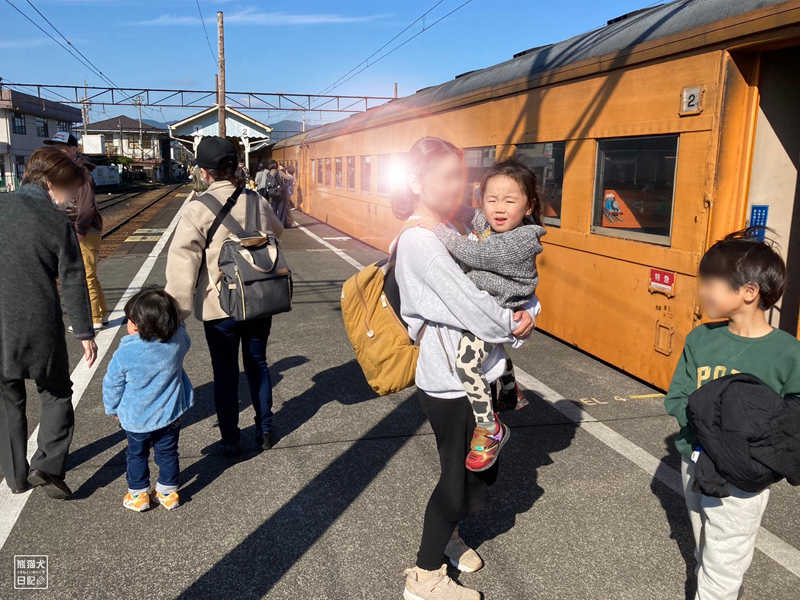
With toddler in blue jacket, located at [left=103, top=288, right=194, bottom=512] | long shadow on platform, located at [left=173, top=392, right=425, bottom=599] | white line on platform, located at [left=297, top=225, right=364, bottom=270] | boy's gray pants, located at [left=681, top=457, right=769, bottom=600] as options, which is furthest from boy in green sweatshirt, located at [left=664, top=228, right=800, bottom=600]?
white line on platform, located at [left=297, top=225, right=364, bottom=270]

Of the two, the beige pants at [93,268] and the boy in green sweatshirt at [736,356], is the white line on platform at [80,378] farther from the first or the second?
the boy in green sweatshirt at [736,356]

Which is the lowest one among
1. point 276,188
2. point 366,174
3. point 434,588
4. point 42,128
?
point 434,588

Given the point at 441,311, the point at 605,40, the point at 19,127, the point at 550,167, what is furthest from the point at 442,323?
the point at 19,127

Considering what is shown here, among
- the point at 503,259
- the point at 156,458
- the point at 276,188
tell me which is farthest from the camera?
the point at 276,188

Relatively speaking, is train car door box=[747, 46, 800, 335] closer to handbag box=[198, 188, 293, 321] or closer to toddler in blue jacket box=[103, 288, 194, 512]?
handbag box=[198, 188, 293, 321]

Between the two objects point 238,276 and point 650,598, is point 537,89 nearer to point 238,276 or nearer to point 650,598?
point 238,276

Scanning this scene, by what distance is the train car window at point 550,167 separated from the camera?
5.91 meters

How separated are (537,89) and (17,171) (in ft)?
149

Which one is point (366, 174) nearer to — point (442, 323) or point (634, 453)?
point (634, 453)

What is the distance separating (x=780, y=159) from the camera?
169 inches

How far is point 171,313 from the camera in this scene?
320cm

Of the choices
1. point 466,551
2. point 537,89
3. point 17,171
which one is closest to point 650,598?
point 466,551

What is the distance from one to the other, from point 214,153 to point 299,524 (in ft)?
6.33

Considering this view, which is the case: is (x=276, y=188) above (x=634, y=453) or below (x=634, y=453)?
above
